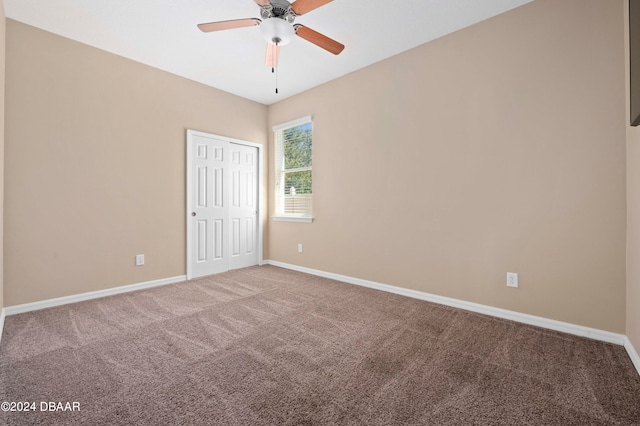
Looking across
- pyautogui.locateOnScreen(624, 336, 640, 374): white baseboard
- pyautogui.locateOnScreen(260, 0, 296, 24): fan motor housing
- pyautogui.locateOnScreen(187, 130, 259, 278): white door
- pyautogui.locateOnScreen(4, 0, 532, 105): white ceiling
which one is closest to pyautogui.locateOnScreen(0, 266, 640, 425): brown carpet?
pyautogui.locateOnScreen(624, 336, 640, 374): white baseboard

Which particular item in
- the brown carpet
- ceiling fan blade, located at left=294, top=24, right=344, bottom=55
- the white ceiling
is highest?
the white ceiling

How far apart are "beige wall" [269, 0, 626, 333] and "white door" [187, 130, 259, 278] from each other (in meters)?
1.73

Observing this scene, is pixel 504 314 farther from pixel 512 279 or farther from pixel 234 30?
pixel 234 30

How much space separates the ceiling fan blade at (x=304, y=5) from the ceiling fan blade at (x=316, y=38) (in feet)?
0.50

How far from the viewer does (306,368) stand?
185 cm

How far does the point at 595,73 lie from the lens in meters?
2.24

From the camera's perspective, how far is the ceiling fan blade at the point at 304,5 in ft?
6.86

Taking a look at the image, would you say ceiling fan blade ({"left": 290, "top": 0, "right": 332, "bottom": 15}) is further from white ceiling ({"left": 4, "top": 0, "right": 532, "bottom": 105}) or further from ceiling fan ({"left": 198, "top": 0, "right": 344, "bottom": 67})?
white ceiling ({"left": 4, "top": 0, "right": 532, "bottom": 105})

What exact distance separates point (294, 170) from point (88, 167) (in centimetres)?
264

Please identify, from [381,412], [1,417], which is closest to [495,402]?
[381,412]

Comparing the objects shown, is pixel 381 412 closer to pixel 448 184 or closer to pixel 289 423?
pixel 289 423

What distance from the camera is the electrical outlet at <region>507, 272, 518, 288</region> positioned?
260cm

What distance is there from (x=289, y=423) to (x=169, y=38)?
3.61 m

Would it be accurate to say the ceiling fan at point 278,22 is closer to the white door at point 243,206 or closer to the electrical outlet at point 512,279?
the white door at point 243,206
